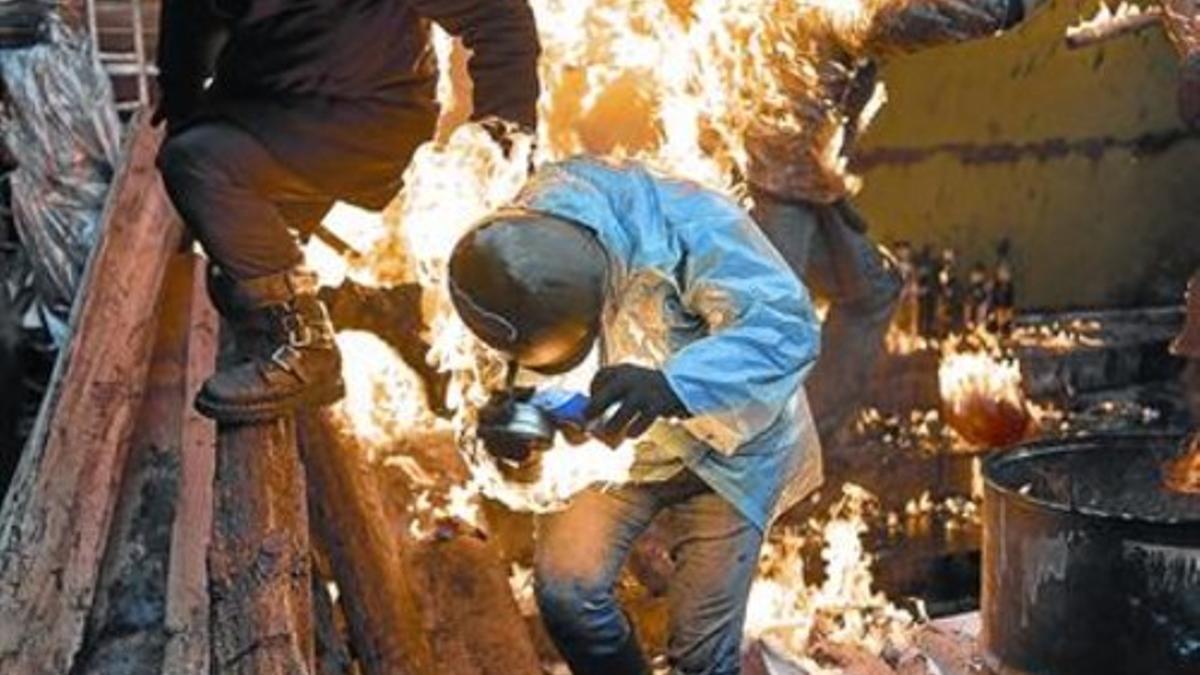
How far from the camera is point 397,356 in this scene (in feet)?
24.2

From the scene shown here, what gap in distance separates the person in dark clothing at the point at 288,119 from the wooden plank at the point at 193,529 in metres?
0.46

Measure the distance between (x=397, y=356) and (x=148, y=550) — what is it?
1995mm

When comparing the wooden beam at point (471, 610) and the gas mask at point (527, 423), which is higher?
the gas mask at point (527, 423)

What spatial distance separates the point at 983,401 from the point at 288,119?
4494 mm

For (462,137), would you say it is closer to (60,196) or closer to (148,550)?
(148,550)

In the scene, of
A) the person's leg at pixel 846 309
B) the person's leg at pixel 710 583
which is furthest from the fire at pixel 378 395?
the person's leg at pixel 710 583

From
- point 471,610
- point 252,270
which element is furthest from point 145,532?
point 471,610

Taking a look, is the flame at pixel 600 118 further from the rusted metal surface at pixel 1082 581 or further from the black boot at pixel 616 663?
the rusted metal surface at pixel 1082 581

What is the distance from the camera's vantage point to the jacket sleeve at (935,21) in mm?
5887

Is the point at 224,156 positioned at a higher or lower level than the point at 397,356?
higher

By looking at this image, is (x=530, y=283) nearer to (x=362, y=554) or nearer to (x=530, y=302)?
(x=530, y=302)

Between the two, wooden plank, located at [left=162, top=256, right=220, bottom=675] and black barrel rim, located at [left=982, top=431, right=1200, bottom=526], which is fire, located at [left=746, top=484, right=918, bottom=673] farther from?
wooden plank, located at [left=162, top=256, right=220, bottom=675]

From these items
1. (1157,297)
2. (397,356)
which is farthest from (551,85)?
Answer: (1157,297)

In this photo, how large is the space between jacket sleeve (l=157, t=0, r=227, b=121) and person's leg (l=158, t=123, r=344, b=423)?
0.36 metres
